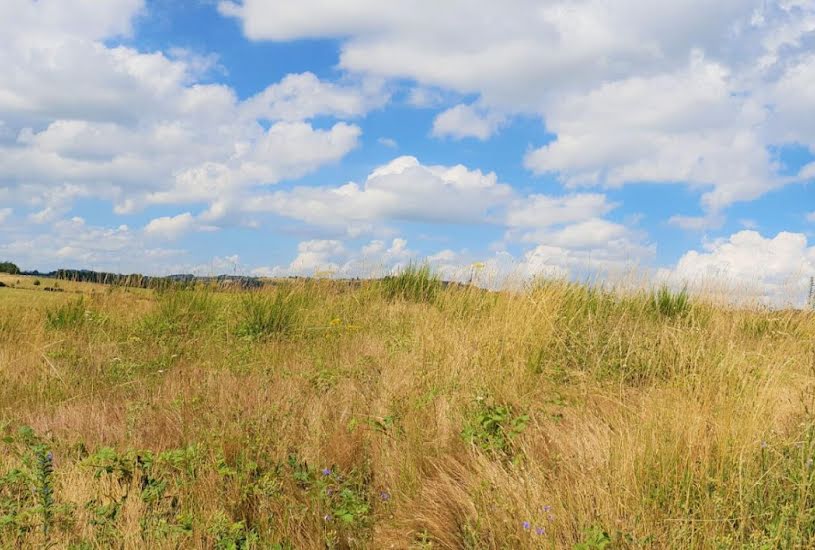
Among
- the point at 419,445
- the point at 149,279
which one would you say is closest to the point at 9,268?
the point at 149,279

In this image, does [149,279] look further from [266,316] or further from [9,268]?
[9,268]

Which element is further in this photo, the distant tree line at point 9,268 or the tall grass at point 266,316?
the distant tree line at point 9,268

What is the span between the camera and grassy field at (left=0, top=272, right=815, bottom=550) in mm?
2703

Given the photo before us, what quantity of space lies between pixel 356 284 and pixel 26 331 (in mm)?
5537

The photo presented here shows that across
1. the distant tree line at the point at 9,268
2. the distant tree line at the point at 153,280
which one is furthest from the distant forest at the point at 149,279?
the distant tree line at the point at 9,268

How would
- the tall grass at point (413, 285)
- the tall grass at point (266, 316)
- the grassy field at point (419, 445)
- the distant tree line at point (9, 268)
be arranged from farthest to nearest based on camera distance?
1. the distant tree line at point (9, 268)
2. the tall grass at point (413, 285)
3. the tall grass at point (266, 316)
4. the grassy field at point (419, 445)

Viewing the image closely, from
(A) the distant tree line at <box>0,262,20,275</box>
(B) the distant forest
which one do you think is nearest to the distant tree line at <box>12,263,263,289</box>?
(B) the distant forest

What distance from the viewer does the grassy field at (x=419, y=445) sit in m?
2.70

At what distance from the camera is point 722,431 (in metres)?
3.01

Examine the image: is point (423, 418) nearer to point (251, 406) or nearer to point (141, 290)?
point (251, 406)

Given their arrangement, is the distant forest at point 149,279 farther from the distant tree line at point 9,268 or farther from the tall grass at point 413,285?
the distant tree line at point 9,268

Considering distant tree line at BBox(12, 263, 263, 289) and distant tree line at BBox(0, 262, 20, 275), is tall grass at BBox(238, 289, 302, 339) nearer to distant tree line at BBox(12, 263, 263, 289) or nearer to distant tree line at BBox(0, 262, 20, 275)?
distant tree line at BBox(12, 263, 263, 289)

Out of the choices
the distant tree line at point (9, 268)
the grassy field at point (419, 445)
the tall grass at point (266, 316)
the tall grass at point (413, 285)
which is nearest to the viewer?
the grassy field at point (419, 445)

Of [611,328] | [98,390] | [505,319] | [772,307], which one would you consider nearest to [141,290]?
[98,390]
